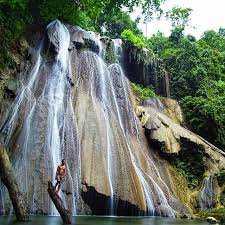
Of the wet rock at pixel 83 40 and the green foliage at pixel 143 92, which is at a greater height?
the wet rock at pixel 83 40

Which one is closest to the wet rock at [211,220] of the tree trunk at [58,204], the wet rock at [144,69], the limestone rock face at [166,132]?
the limestone rock face at [166,132]

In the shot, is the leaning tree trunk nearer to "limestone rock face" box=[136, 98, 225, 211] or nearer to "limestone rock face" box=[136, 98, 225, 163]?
"limestone rock face" box=[136, 98, 225, 211]

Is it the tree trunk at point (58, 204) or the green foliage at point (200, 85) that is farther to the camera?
the green foliage at point (200, 85)

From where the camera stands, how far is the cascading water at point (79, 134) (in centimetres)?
1565

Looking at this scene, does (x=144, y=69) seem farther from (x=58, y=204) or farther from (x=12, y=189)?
(x=58, y=204)

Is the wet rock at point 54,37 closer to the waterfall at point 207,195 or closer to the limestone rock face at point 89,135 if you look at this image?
the limestone rock face at point 89,135

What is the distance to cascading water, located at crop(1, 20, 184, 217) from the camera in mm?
15648

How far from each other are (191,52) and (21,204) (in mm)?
23422

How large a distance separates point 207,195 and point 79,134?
7534 millimetres

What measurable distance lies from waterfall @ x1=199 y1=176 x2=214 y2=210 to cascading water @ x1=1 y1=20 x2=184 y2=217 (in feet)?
7.16

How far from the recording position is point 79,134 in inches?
699

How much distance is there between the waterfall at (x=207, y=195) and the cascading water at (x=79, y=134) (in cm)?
218

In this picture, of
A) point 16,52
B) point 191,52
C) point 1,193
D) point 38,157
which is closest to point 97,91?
point 16,52

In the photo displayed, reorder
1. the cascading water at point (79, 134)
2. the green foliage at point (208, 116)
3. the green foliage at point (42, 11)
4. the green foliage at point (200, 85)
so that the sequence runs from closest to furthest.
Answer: the cascading water at point (79, 134) < the green foliage at point (42, 11) < the green foliage at point (208, 116) < the green foliage at point (200, 85)
